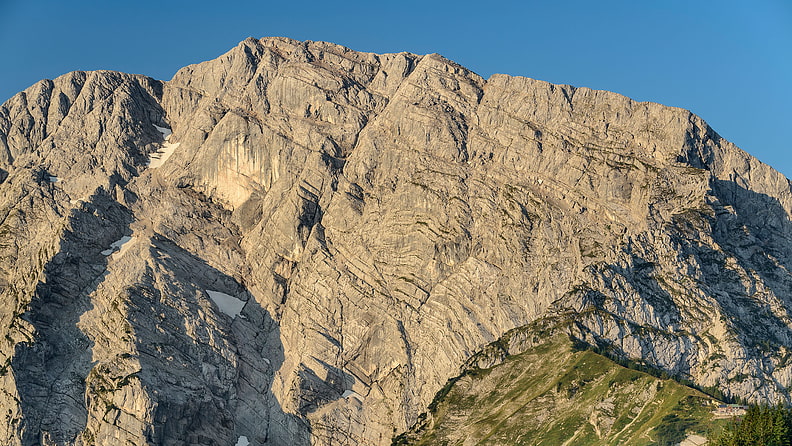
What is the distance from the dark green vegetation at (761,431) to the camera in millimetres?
167875

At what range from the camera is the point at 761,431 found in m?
169

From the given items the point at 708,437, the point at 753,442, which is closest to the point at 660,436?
the point at 708,437

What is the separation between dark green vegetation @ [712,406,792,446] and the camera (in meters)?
168

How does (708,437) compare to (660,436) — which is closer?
(708,437)

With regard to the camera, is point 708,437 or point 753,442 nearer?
point 753,442

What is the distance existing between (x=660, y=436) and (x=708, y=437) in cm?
1489

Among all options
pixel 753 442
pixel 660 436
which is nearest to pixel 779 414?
pixel 753 442

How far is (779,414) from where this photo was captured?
560 feet

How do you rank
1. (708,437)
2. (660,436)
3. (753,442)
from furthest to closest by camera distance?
1. (660,436)
2. (708,437)
3. (753,442)

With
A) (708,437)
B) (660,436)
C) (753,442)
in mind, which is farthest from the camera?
(660,436)

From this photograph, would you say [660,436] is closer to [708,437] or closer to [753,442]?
[708,437]

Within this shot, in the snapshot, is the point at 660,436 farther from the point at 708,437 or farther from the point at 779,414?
the point at 779,414

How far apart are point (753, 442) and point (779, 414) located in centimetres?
706

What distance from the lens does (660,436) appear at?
646 ft
